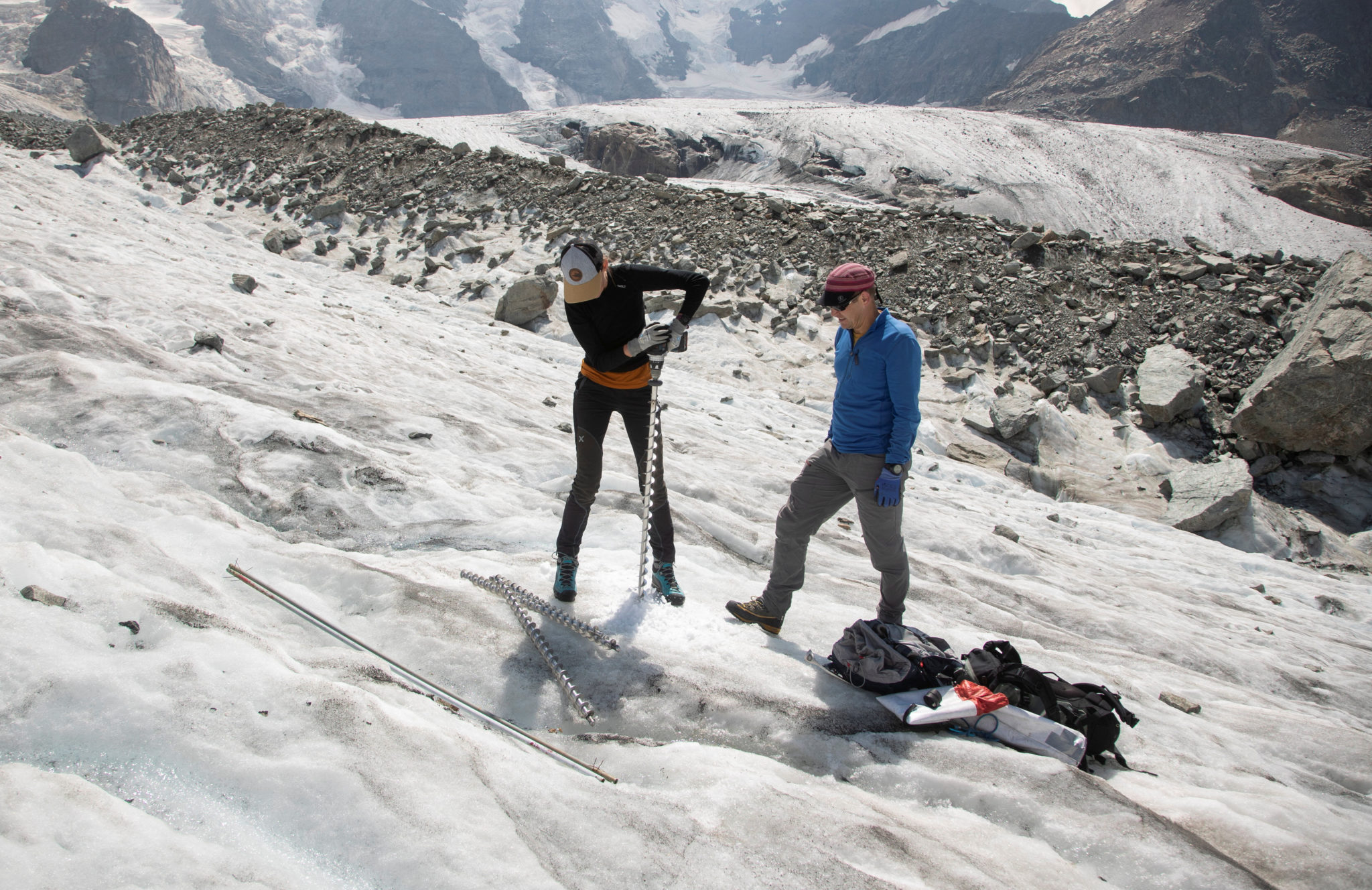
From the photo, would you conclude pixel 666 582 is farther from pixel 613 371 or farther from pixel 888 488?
pixel 888 488

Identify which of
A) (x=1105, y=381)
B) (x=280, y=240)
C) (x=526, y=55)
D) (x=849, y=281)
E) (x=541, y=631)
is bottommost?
(x=541, y=631)

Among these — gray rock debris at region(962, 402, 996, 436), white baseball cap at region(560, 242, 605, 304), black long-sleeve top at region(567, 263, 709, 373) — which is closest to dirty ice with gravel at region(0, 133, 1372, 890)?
black long-sleeve top at region(567, 263, 709, 373)

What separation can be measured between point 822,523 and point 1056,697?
5.19 feet

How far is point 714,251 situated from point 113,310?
1264 cm

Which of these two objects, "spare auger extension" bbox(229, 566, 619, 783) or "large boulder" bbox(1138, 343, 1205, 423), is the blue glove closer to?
"spare auger extension" bbox(229, 566, 619, 783)

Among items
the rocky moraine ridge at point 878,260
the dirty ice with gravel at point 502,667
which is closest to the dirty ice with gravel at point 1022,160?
the rocky moraine ridge at point 878,260

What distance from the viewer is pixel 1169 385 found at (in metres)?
12.6

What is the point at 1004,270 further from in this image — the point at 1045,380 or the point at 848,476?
the point at 848,476

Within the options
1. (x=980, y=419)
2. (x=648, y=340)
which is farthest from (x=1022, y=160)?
(x=648, y=340)

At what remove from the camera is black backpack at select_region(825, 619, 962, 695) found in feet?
13.0

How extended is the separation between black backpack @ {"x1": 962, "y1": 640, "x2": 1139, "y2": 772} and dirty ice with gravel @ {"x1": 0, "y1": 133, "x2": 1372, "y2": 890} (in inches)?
8.2

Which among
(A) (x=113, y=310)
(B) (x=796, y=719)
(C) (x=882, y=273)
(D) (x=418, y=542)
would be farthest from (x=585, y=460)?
(C) (x=882, y=273)

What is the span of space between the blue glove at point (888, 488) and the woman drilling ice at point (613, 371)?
4.47 ft

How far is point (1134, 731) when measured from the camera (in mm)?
4223
